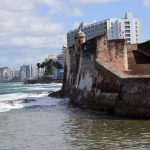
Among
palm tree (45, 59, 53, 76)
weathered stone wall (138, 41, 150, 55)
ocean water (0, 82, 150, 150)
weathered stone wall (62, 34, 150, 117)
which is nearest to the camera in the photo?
ocean water (0, 82, 150, 150)

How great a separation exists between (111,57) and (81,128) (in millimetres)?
12395

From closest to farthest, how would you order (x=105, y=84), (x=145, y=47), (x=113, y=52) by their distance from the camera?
(x=105, y=84) < (x=113, y=52) < (x=145, y=47)

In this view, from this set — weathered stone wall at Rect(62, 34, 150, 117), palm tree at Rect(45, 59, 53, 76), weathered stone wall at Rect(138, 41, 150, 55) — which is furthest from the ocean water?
palm tree at Rect(45, 59, 53, 76)

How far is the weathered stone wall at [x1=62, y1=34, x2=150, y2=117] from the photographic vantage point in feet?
71.5

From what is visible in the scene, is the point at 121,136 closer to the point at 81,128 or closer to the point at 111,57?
the point at 81,128

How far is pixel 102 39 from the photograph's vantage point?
3044cm

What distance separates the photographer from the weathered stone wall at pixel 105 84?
Result: 71.5ft

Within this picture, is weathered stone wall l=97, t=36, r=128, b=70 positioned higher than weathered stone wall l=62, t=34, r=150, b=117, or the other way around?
weathered stone wall l=97, t=36, r=128, b=70

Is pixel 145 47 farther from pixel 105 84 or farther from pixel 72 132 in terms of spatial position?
pixel 72 132

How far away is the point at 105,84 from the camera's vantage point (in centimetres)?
2545

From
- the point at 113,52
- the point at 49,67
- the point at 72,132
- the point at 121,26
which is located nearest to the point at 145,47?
the point at 113,52

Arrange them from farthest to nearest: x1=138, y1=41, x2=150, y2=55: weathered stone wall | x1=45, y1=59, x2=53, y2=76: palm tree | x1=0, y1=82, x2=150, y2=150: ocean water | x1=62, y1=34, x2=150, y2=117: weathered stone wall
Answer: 1. x1=45, y1=59, x2=53, y2=76: palm tree
2. x1=138, y1=41, x2=150, y2=55: weathered stone wall
3. x1=62, y1=34, x2=150, y2=117: weathered stone wall
4. x1=0, y1=82, x2=150, y2=150: ocean water

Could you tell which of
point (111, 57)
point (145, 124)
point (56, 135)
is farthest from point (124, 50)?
point (56, 135)

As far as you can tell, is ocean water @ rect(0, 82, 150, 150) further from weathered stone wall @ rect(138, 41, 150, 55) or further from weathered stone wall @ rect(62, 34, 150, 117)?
weathered stone wall @ rect(138, 41, 150, 55)
